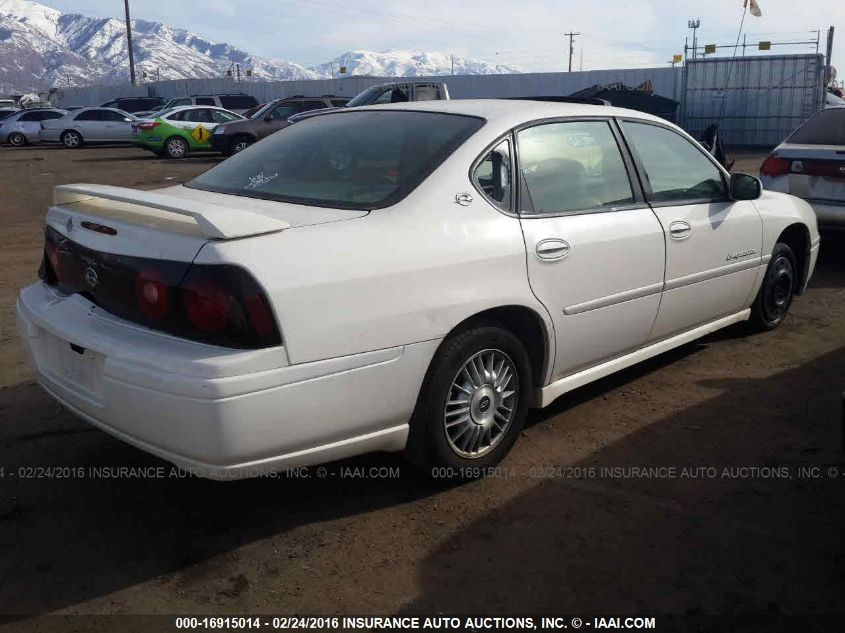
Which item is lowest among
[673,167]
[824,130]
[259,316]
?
[259,316]

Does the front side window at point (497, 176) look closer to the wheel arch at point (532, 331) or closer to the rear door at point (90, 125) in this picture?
the wheel arch at point (532, 331)

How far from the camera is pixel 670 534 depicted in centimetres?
297

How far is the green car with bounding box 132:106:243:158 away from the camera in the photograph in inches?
834

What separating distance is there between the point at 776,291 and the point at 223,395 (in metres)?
4.07

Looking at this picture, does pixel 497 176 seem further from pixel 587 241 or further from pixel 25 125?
pixel 25 125

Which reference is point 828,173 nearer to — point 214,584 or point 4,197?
point 214,584

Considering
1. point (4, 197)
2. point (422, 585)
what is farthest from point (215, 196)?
point (4, 197)

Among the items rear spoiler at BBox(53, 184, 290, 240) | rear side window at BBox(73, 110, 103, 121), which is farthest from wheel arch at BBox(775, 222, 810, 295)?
rear side window at BBox(73, 110, 103, 121)

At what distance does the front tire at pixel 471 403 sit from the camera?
3.07m

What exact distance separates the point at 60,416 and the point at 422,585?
225cm

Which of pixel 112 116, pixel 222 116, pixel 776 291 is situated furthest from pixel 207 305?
pixel 112 116

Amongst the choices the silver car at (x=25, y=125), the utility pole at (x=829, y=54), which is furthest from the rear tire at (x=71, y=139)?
the utility pole at (x=829, y=54)

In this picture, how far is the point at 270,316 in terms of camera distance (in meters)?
2.55

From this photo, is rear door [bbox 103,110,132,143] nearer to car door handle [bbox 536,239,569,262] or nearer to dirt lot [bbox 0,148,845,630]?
dirt lot [bbox 0,148,845,630]
